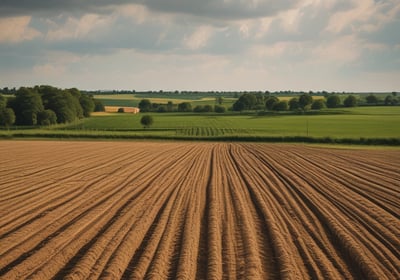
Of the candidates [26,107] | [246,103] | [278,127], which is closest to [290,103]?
[246,103]

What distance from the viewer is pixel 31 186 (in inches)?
708

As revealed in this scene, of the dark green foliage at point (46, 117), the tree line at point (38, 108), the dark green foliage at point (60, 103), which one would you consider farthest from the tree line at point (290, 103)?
the dark green foliage at point (46, 117)

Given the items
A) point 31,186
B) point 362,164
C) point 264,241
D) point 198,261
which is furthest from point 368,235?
point 362,164

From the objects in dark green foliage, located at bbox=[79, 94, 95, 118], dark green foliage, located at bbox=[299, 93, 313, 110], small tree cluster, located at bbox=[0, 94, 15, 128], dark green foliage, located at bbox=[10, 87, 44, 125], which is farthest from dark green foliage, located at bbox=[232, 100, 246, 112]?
small tree cluster, located at bbox=[0, 94, 15, 128]

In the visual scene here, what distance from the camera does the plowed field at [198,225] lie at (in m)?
8.67

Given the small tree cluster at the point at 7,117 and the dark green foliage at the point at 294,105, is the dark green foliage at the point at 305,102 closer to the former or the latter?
the dark green foliage at the point at 294,105

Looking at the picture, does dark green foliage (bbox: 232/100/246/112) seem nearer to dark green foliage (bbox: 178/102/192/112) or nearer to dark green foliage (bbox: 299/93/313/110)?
dark green foliage (bbox: 178/102/192/112)

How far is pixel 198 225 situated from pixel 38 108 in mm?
79441

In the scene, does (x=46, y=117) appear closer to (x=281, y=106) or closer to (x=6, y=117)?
(x=6, y=117)

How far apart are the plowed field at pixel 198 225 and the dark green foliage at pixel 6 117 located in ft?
203

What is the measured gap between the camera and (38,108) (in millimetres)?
84312

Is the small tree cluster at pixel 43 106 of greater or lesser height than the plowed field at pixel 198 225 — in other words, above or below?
above

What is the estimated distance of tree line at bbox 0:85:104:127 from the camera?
8200 cm

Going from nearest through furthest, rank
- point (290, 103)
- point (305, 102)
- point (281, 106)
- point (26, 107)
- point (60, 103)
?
1. point (26, 107)
2. point (60, 103)
3. point (281, 106)
4. point (305, 102)
5. point (290, 103)
